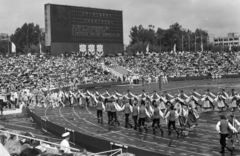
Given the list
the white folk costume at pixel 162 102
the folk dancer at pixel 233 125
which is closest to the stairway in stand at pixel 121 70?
the white folk costume at pixel 162 102

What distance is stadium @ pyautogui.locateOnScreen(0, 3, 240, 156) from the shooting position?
15001mm

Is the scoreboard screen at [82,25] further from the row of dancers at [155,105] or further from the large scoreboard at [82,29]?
the row of dancers at [155,105]

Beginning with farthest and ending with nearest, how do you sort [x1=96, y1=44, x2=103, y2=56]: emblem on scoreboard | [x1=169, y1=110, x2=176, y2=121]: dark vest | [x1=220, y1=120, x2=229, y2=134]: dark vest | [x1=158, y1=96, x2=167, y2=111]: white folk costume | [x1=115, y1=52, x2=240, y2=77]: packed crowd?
[x1=115, y1=52, x2=240, y2=77]: packed crowd
[x1=96, y1=44, x2=103, y2=56]: emblem on scoreboard
[x1=158, y1=96, x2=167, y2=111]: white folk costume
[x1=169, y1=110, x2=176, y2=121]: dark vest
[x1=220, y1=120, x2=229, y2=134]: dark vest

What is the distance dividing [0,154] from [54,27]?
5199cm

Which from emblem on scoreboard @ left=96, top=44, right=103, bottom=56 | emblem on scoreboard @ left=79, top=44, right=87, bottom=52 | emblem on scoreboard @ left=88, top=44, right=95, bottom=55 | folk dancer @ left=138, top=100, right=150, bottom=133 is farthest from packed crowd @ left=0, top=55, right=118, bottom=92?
folk dancer @ left=138, top=100, right=150, bottom=133

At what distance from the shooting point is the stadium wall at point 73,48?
56.7m

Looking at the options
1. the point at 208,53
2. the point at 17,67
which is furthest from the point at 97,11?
the point at 208,53

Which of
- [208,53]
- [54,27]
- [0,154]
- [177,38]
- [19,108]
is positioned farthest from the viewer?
[177,38]

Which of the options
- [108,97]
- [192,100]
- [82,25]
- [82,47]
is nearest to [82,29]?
[82,25]

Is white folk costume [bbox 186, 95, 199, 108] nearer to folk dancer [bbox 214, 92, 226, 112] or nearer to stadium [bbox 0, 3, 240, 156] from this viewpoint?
stadium [bbox 0, 3, 240, 156]

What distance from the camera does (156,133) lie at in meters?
19.5

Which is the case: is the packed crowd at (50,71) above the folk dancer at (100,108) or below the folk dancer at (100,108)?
above

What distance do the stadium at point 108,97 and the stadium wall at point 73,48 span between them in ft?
0.61

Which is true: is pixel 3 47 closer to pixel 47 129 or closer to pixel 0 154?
pixel 47 129
